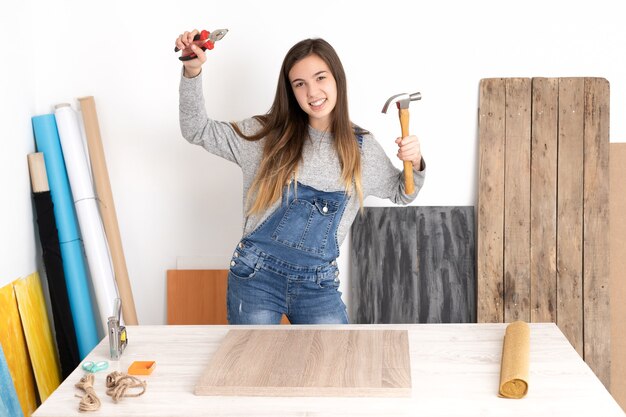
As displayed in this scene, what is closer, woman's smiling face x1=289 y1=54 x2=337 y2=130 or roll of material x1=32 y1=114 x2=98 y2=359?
woman's smiling face x1=289 y1=54 x2=337 y2=130

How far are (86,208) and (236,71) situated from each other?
36.1 inches

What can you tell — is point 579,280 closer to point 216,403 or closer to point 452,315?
point 452,315

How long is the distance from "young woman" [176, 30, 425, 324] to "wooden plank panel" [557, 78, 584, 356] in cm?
85

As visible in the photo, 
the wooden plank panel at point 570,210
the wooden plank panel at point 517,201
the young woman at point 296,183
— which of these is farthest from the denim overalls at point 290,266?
the wooden plank panel at point 570,210

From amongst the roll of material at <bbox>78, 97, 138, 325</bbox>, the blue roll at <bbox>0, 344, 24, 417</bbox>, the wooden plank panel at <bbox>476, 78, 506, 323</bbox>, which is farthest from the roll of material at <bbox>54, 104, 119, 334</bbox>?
the wooden plank panel at <bbox>476, 78, 506, 323</bbox>

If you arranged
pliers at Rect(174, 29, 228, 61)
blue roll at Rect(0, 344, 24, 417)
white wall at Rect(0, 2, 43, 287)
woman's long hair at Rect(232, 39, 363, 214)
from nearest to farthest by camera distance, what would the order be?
pliers at Rect(174, 29, 228, 61), blue roll at Rect(0, 344, 24, 417), woman's long hair at Rect(232, 39, 363, 214), white wall at Rect(0, 2, 43, 287)

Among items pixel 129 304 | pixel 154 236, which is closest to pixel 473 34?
pixel 154 236

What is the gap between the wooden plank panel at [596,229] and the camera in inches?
136

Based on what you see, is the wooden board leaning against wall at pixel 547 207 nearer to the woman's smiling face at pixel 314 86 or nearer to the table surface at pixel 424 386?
the woman's smiling face at pixel 314 86

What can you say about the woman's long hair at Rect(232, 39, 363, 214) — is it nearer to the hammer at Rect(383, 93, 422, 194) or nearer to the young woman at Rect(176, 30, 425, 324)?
the young woman at Rect(176, 30, 425, 324)

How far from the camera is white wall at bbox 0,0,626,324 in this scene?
347cm

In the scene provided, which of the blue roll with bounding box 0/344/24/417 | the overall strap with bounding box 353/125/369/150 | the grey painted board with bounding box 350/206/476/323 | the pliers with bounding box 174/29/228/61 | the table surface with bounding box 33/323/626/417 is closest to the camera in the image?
the table surface with bounding box 33/323/626/417

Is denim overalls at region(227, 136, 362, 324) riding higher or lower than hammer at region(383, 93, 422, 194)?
lower

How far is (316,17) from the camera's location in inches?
139
